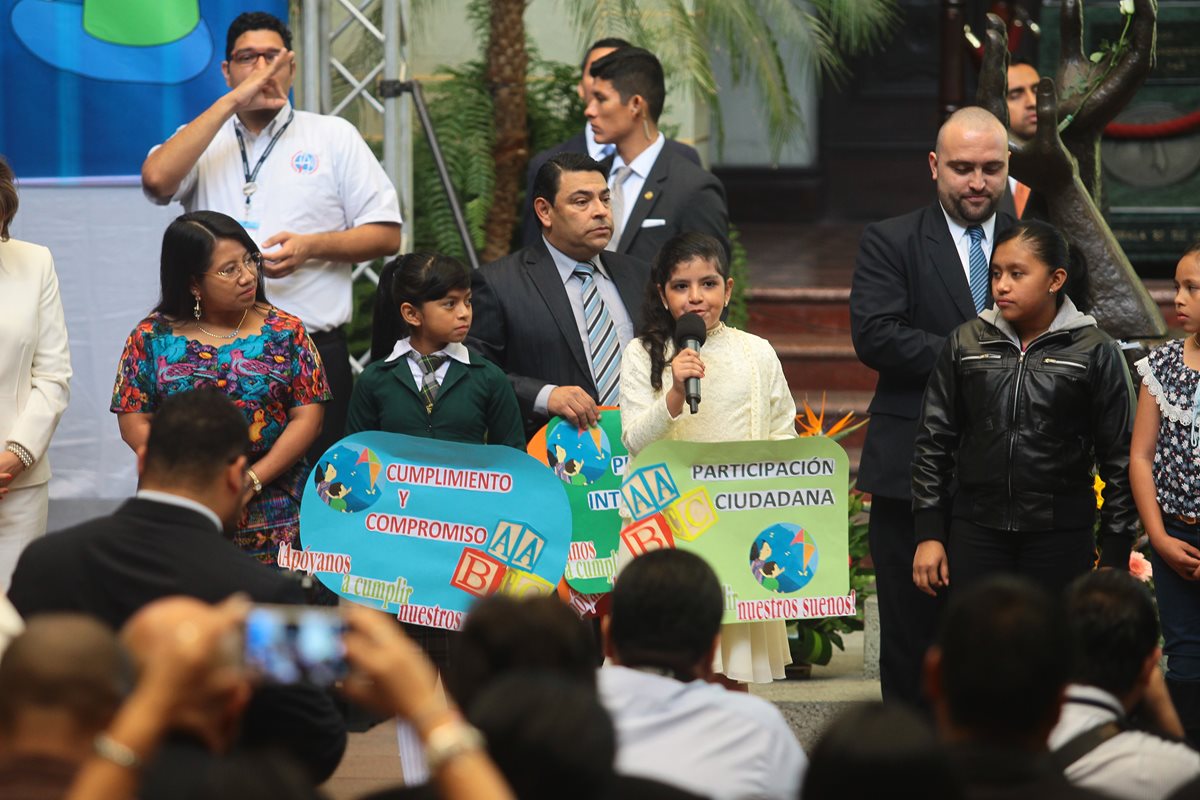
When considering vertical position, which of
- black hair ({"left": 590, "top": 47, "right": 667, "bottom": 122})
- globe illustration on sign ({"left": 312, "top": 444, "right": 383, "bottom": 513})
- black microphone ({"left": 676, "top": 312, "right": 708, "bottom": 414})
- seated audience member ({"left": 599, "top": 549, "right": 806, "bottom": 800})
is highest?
black hair ({"left": 590, "top": 47, "right": 667, "bottom": 122})

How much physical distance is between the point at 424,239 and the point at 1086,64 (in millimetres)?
4278

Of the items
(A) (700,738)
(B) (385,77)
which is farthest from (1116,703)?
(B) (385,77)

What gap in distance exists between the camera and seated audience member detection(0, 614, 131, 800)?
2.48 metres

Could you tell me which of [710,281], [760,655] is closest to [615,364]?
[710,281]

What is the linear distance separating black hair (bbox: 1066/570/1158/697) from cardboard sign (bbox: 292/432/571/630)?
6.83ft

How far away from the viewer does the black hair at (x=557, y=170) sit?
231 inches

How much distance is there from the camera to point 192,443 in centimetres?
351

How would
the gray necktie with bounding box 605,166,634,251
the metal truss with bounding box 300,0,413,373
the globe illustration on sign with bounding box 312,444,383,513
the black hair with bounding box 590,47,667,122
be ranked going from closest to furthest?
the globe illustration on sign with bounding box 312,444,383,513 → the gray necktie with bounding box 605,166,634,251 → the black hair with bounding box 590,47,667,122 → the metal truss with bounding box 300,0,413,373

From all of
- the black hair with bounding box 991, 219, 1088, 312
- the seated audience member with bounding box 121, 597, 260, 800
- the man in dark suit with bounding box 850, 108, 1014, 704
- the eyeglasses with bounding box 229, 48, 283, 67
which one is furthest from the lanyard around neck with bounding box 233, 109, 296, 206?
the seated audience member with bounding box 121, 597, 260, 800

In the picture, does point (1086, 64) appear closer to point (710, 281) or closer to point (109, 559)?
point (710, 281)

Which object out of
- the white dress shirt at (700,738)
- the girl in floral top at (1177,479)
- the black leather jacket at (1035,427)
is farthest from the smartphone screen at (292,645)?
the girl in floral top at (1177,479)

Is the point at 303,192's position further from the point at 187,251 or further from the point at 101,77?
the point at 101,77

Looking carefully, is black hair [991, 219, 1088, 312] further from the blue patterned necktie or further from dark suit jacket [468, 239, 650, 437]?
dark suit jacket [468, 239, 650, 437]

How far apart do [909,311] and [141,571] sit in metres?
3.06
